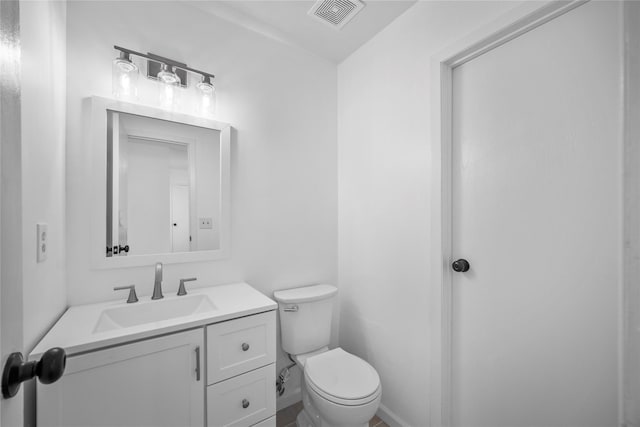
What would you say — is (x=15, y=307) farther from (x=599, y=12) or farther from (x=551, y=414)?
(x=599, y=12)

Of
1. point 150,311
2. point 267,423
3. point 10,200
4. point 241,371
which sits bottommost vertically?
point 267,423

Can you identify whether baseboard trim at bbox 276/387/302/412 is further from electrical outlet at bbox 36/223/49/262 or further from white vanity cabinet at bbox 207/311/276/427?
electrical outlet at bbox 36/223/49/262

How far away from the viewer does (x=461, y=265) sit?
135cm

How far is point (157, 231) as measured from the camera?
141 cm

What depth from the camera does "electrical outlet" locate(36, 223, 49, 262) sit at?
894mm

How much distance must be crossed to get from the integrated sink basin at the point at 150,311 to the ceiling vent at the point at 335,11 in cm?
172

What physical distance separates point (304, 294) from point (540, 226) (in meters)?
1.27

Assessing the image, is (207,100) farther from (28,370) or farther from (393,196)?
(28,370)

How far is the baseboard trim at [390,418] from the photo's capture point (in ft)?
5.15

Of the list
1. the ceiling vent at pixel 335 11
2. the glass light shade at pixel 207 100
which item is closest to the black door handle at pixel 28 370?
the glass light shade at pixel 207 100

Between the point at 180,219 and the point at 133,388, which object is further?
the point at 180,219

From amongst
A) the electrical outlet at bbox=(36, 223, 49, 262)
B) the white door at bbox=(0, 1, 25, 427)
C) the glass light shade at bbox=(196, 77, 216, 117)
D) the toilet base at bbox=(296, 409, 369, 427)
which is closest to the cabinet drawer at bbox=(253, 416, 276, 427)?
the toilet base at bbox=(296, 409, 369, 427)

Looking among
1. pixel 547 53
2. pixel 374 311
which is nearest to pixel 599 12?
pixel 547 53

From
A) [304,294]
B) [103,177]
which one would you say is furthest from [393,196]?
[103,177]
